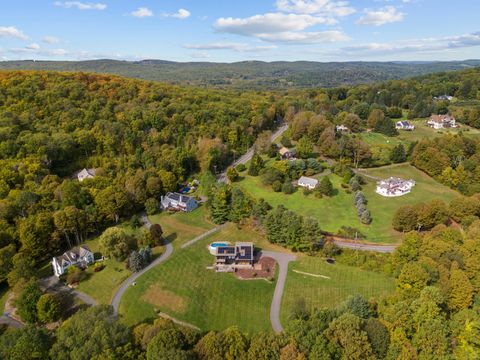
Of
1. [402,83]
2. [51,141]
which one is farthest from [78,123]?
[402,83]

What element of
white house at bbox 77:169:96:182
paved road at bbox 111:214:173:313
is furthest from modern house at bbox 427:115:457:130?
white house at bbox 77:169:96:182

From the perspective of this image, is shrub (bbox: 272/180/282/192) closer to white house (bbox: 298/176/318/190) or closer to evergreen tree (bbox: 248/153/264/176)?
white house (bbox: 298/176/318/190)

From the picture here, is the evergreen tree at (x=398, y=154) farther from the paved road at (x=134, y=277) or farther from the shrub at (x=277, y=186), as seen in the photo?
the paved road at (x=134, y=277)

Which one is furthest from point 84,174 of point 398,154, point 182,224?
point 398,154

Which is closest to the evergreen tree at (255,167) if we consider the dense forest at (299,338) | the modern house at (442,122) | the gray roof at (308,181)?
the gray roof at (308,181)

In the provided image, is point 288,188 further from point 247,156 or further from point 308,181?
point 247,156
